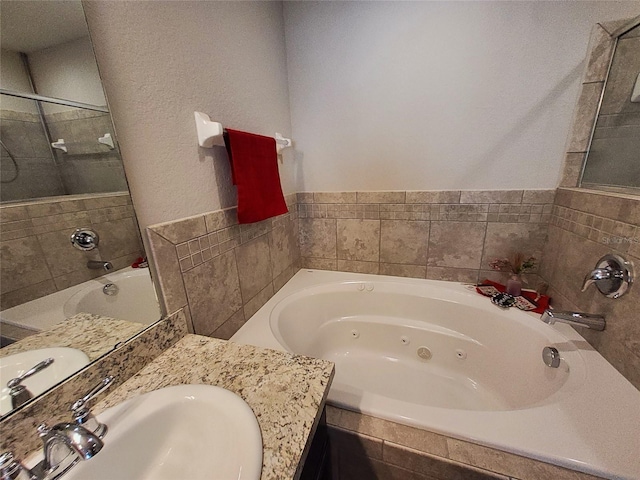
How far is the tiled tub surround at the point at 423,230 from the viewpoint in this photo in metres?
1.35

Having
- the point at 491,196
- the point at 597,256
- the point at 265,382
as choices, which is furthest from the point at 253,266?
the point at 597,256

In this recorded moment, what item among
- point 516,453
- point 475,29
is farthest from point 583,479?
point 475,29

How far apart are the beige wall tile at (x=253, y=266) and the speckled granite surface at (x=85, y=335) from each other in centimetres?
47

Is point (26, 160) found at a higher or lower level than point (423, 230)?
higher

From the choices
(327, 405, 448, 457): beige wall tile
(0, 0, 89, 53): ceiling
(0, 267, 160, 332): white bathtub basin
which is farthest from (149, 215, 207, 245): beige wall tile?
(327, 405, 448, 457): beige wall tile

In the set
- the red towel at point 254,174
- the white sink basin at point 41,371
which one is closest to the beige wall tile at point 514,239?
the red towel at point 254,174

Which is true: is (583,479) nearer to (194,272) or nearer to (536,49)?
(194,272)

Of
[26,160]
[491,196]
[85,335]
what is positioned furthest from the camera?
[491,196]

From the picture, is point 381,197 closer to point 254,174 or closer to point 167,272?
point 254,174

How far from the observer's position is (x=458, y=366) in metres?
1.37

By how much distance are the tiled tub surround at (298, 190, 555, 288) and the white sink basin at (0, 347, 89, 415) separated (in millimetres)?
1324

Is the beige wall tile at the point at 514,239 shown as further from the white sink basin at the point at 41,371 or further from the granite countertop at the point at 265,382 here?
the white sink basin at the point at 41,371

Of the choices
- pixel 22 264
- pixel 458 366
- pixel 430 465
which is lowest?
pixel 458 366

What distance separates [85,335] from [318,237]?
4.25 feet
